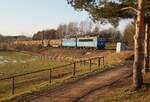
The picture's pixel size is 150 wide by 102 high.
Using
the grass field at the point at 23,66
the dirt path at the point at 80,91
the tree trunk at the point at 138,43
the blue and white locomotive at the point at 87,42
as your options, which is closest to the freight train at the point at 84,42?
the blue and white locomotive at the point at 87,42

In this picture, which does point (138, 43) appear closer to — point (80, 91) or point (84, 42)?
point (80, 91)

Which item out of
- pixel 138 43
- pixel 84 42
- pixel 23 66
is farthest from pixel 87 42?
pixel 138 43

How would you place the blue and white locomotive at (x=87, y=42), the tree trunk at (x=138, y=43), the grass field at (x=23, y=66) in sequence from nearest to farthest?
1. the tree trunk at (x=138, y=43)
2. the grass field at (x=23, y=66)
3. the blue and white locomotive at (x=87, y=42)

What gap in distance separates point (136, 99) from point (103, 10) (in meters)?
7.35

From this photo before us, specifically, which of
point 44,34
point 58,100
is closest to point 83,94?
point 58,100

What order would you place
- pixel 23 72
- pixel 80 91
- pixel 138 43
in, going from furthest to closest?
pixel 23 72 < pixel 80 91 < pixel 138 43

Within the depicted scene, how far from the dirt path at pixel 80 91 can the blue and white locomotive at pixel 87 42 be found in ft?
186

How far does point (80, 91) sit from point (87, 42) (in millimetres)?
66131

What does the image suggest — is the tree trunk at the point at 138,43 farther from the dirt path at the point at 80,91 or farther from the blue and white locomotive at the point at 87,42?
the blue and white locomotive at the point at 87,42

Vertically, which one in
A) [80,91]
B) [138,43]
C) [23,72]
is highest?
[138,43]

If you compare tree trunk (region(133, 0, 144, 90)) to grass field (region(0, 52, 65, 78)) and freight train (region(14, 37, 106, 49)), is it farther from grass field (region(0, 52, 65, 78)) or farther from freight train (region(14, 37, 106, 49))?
freight train (region(14, 37, 106, 49))

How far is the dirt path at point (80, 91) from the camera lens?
17.5 metres

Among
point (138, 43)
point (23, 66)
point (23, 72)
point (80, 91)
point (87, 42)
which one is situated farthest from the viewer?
point (87, 42)

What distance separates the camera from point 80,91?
1942cm
